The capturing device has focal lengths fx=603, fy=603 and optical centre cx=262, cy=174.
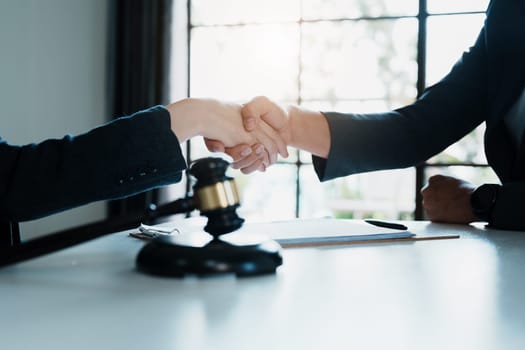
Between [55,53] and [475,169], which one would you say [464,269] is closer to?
[475,169]

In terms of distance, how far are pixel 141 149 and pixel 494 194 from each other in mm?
724

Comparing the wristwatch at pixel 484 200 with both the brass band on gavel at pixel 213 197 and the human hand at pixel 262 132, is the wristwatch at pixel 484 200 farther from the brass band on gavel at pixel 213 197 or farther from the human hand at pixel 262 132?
the brass band on gavel at pixel 213 197

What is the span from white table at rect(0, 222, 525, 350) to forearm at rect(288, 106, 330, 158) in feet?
1.63

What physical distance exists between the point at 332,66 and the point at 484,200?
2.53 m

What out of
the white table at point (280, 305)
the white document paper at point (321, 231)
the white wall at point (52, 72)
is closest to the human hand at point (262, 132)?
the white document paper at point (321, 231)

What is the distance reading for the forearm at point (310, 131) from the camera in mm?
1227

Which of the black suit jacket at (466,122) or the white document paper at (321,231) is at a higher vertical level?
the black suit jacket at (466,122)

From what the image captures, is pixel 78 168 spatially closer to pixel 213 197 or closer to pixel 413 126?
pixel 213 197

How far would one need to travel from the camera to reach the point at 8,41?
308 centimetres

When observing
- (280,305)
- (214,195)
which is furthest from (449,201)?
(280,305)

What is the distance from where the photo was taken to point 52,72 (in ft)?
11.3

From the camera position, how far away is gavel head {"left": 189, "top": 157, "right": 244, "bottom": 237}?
642 millimetres

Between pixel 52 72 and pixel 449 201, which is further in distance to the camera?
pixel 52 72

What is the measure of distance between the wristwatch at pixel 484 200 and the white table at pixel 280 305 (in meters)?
0.41
